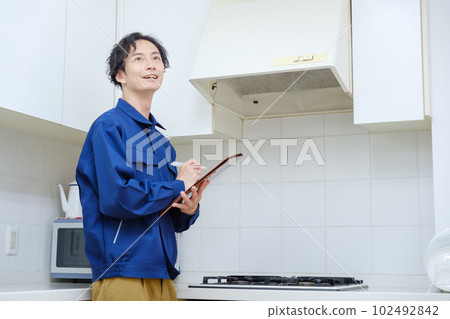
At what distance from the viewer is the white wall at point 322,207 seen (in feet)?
7.24

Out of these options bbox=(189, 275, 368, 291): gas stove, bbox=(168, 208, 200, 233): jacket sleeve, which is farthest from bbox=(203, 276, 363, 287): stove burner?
bbox=(168, 208, 200, 233): jacket sleeve

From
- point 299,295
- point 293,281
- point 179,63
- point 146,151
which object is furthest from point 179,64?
point 299,295

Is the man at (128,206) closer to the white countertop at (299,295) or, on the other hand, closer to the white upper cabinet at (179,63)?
the white countertop at (299,295)

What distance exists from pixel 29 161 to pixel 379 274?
1358 millimetres

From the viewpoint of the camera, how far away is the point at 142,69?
1910mm

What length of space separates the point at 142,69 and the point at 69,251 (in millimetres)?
788

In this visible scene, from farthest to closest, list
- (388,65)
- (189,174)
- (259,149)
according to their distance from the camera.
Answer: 1. (259,149)
2. (388,65)
3. (189,174)

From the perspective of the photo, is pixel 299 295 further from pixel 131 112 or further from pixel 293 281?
pixel 131 112

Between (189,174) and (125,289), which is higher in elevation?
(189,174)

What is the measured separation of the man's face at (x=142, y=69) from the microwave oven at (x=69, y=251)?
63cm

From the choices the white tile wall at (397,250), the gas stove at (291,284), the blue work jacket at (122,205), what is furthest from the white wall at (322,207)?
the blue work jacket at (122,205)

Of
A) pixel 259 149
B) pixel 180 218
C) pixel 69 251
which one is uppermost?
pixel 259 149

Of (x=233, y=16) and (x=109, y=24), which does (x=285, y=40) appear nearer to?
(x=233, y=16)

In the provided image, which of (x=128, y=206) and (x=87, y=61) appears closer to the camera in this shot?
(x=128, y=206)
